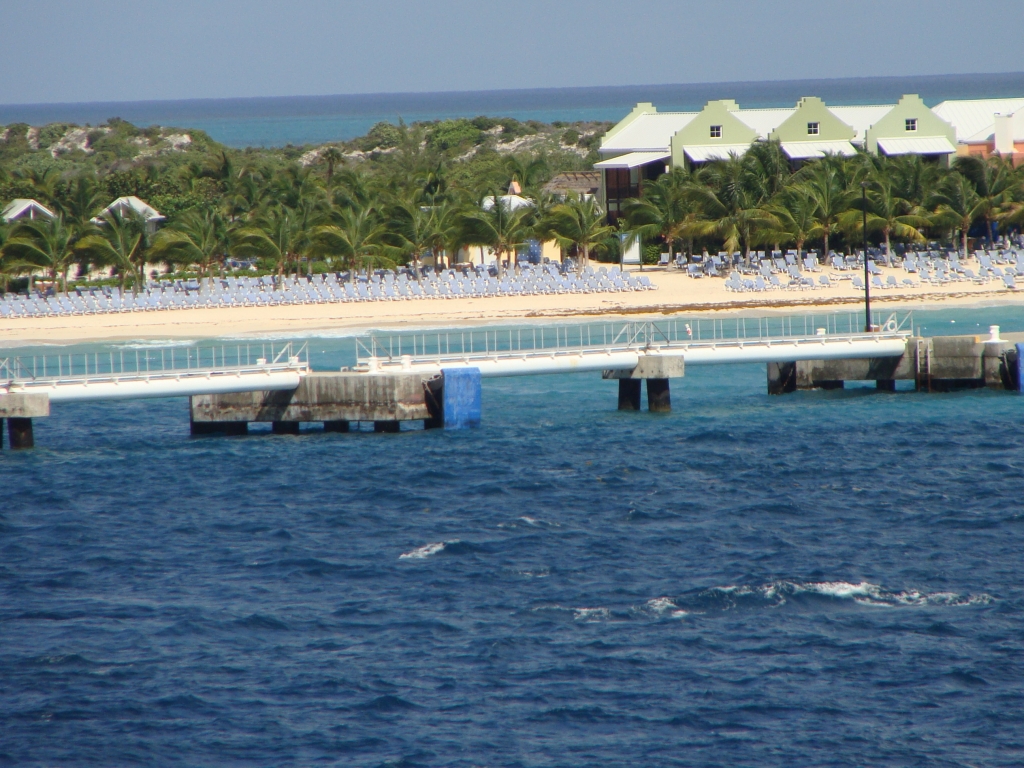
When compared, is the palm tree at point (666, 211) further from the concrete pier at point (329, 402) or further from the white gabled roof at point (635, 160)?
the concrete pier at point (329, 402)

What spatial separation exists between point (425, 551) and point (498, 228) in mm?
29372

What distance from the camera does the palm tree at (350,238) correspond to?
5085cm

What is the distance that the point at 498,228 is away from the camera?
2020 inches

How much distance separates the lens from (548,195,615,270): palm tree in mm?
51500

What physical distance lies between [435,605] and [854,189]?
1394 inches

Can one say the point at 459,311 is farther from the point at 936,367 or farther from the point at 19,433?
A: the point at 19,433

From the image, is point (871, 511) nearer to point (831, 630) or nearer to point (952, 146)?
point (831, 630)

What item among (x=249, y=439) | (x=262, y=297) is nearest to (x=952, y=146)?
(x=262, y=297)

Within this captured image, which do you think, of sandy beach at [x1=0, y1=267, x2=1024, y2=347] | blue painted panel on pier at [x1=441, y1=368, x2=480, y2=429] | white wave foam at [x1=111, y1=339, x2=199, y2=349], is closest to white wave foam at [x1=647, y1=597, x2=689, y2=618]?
blue painted panel on pier at [x1=441, y1=368, x2=480, y2=429]

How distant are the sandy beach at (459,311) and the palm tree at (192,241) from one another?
3630 mm

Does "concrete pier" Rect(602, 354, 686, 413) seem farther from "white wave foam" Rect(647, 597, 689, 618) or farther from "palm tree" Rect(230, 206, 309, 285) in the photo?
"palm tree" Rect(230, 206, 309, 285)

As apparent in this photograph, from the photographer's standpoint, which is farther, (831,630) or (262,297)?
(262,297)

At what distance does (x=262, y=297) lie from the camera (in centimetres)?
4800

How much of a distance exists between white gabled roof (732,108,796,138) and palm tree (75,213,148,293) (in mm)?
25925
